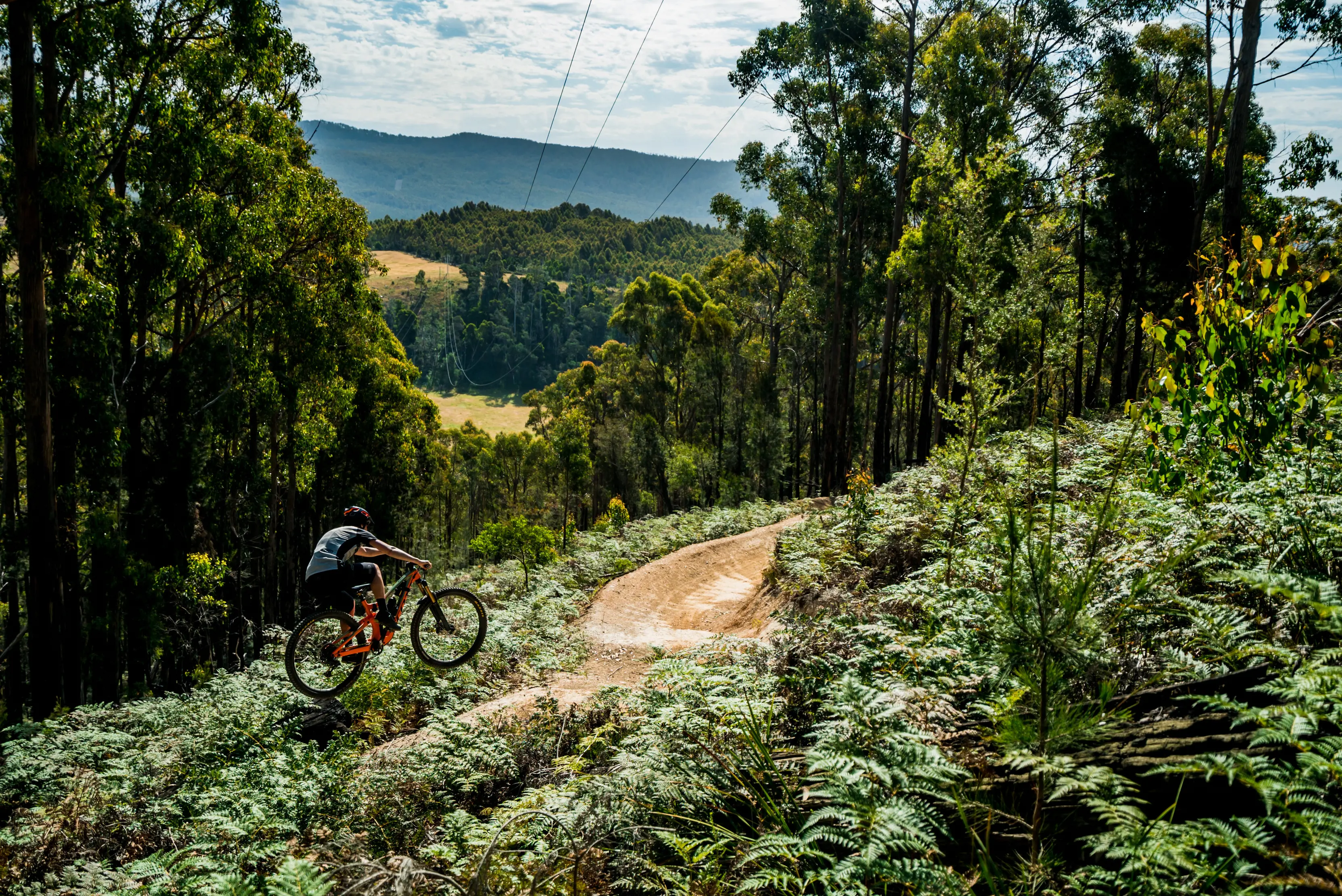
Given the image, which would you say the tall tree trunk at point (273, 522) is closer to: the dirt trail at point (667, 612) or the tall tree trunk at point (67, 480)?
the tall tree trunk at point (67, 480)

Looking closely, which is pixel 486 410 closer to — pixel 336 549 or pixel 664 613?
pixel 664 613

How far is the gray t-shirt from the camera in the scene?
7754 millimetres

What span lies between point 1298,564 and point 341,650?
8.20 meters

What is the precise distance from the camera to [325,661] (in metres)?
8.09

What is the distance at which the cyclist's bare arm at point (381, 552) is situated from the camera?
767 cm

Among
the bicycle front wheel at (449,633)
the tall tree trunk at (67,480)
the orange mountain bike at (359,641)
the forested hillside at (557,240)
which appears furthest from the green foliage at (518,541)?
the forested hillside at (557,240)

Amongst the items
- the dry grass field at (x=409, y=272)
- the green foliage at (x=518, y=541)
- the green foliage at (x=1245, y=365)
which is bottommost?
the green foliage at (x=518, y=541)

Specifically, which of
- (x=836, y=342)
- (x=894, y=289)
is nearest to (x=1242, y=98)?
(x=894, y=289)

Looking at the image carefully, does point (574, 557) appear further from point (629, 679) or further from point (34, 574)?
point (34, 574)

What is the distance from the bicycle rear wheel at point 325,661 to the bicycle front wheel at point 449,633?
700mm

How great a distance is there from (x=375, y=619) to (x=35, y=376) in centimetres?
672

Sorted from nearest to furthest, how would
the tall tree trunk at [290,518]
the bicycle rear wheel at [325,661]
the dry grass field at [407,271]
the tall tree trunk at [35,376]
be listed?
the bicycle rear wheel at [325,661] < the tall tree trunk at [35,376] < the tall tree trunk at [290,518] < the dry grass field at [407,271]

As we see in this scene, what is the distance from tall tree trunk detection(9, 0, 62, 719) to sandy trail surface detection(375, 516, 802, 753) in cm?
652

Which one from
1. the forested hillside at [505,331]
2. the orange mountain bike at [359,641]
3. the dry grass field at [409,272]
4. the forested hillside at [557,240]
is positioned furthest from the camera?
the dry grass field at [409,272]
